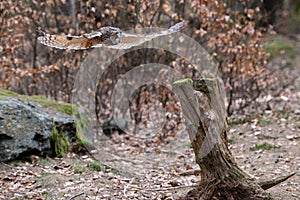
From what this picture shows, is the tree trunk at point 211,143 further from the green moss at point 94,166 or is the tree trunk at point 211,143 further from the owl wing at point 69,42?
the green moss at point 94,166

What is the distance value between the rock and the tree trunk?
2.55 m

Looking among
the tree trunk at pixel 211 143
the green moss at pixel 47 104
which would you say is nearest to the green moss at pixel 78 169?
the green moss at pixel 47 104

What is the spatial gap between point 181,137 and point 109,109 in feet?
5.03

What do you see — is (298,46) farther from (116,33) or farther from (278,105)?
(116,33)

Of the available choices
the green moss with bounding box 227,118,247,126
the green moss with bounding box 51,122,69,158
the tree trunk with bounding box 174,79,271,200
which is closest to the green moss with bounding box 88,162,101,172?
the green moss with bounding box 51,122,69,158

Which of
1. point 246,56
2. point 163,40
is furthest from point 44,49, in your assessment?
point 246,56

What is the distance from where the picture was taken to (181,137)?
7633 mm

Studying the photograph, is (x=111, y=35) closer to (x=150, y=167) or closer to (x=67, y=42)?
(x=67, y=42)

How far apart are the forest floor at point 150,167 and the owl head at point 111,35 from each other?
1.76 meters

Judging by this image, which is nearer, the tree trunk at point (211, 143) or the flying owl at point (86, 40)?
the flying owl at point (86, 40)

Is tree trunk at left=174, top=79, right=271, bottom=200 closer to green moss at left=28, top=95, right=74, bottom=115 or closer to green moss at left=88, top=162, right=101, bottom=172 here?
green moss at left=88, top=162, right=101, bottom=172

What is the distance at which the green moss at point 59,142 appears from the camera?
233 inches

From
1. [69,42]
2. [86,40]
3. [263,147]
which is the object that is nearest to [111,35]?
[86,40]

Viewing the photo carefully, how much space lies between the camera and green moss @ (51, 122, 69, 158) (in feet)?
19.4
